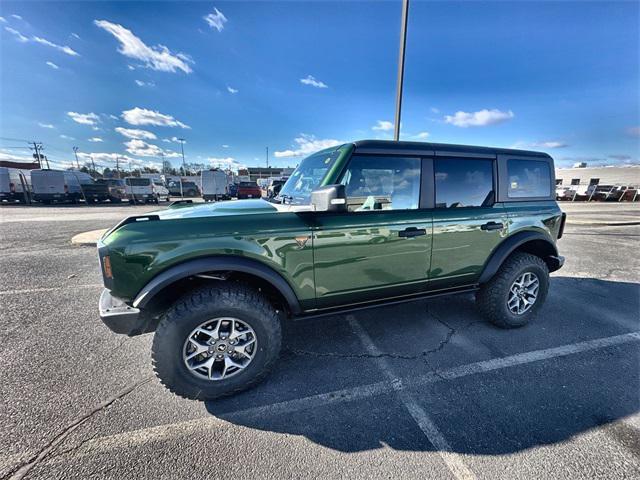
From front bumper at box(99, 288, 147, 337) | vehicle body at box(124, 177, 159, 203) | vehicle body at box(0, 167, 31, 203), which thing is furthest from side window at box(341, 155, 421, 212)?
vehicle body at box(0, 167, 31, 203)

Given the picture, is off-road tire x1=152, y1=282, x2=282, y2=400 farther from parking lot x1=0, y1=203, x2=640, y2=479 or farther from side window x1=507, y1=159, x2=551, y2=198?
side window x1=507, y1=159, x2=551, y2=198

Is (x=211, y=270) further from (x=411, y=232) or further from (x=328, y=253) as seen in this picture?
(x=411, y=232)

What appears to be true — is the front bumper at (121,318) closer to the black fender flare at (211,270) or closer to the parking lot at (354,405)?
the black fender flare at (211,270)

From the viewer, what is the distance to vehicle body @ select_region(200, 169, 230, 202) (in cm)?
2389

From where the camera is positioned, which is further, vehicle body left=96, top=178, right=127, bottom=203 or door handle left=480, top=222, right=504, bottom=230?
vehicle body left=96, top=178, right=127, bottom=203

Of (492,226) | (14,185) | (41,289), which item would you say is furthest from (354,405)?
(14,185)

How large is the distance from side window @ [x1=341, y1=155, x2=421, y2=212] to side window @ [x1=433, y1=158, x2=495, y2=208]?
0.29m

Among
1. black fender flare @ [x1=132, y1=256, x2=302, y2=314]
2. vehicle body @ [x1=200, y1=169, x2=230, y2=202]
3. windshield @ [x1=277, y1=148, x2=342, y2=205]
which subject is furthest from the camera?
vehicle body @ [x1=200, y1=169, x2=230, y2=202]

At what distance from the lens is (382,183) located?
2.74m

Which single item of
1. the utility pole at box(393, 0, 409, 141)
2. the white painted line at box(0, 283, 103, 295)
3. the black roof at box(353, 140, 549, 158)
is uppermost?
the utility pole at box(393, 0, 409, 141)

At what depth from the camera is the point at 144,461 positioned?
1758 millimetres

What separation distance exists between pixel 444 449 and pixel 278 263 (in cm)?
173

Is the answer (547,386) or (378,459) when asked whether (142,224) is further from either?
(547,386)

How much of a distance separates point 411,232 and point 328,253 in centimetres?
86
